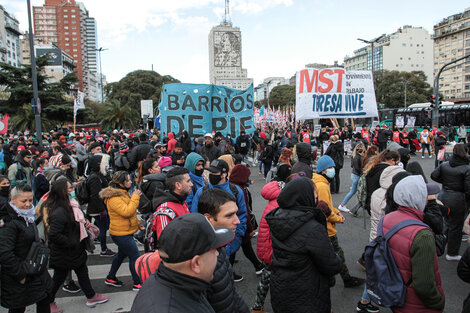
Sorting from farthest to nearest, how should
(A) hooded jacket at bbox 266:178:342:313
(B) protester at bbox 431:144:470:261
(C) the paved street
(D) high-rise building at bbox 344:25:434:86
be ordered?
(D) high-rise building at bbox 344:25:434:86 < (B) protester at bbox 431:144:470:261 < (C) the paved street < (A) hooded jacket at bbox 266:178:342:313

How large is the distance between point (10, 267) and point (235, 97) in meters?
7.67

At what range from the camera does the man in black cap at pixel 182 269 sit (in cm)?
142

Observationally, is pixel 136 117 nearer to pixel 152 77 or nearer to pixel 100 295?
pixel 152 77

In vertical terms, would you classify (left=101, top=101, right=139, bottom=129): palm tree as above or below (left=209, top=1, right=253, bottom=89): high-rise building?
below

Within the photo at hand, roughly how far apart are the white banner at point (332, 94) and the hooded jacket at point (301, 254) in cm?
1013

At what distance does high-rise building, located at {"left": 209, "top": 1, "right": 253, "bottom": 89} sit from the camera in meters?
145

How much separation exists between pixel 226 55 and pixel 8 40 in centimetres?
8418

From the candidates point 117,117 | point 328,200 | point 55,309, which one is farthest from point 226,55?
point 55,309

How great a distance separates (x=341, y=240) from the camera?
6.01 metres

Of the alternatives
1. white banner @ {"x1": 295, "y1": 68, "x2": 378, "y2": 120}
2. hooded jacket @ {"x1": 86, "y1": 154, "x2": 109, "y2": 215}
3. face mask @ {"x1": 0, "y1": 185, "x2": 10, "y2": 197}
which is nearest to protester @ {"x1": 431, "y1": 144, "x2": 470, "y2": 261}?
hooded jacket @ {"x1": 86, "y1": 154, "x2": 109, "y2": 215}

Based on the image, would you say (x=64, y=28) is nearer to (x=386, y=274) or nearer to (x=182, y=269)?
(x=386, y=274)

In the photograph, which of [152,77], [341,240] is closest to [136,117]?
[152,77]

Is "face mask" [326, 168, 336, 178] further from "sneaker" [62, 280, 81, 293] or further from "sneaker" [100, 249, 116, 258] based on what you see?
"sneaker" [100, 249, 116, 258]

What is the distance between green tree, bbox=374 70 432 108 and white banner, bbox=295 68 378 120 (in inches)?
2215
